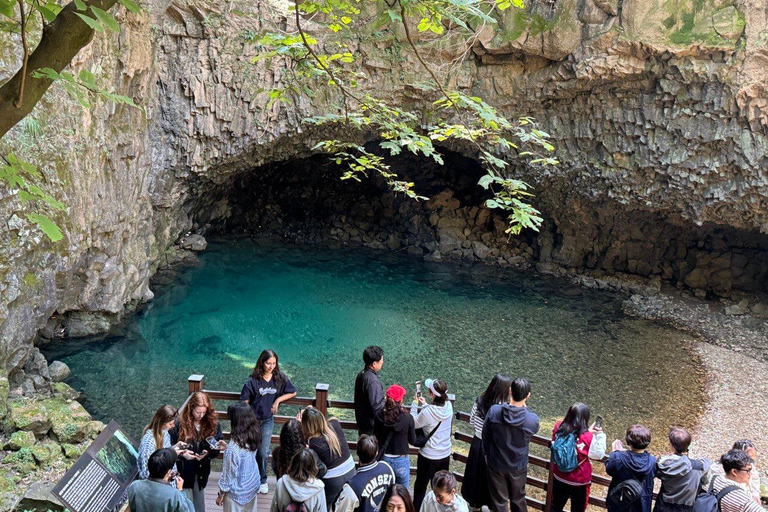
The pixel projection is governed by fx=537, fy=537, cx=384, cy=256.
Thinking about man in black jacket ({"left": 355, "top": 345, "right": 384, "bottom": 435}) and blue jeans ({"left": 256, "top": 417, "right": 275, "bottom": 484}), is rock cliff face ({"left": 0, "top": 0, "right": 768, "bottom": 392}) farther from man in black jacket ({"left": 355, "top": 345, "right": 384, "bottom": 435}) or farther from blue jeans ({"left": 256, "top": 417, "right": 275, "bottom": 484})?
man in black jacket ({"left": 355, "top": 345, "right": 384, "bottom": 435})

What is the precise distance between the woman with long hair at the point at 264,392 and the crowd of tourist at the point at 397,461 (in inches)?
0.4

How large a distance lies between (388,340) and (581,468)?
7.86 metres

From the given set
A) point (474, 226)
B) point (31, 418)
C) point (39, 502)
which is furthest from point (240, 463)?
point (474, 226)

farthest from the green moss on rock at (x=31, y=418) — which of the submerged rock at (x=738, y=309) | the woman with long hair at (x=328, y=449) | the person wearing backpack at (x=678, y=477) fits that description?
the submerged rock at (x=738, y=309)

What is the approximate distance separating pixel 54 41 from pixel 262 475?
3982 millimetres

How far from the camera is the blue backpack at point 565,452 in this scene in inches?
166

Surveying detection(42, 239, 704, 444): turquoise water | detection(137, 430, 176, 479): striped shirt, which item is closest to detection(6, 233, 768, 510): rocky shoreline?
detection(42, 239, 704, 444): turquoise water

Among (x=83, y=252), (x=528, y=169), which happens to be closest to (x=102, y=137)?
(x=83, y=252)

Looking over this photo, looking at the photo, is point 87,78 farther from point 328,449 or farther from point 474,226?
point 474,226

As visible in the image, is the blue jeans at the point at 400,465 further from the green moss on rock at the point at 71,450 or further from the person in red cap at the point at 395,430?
the green moss on rock at the point at 71,450

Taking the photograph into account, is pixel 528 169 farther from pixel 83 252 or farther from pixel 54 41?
pixel 54 41

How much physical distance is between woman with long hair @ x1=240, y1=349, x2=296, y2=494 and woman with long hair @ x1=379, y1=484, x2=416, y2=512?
6.17 ft

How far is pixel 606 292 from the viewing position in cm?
1650

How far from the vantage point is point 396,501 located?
3.23 metres
